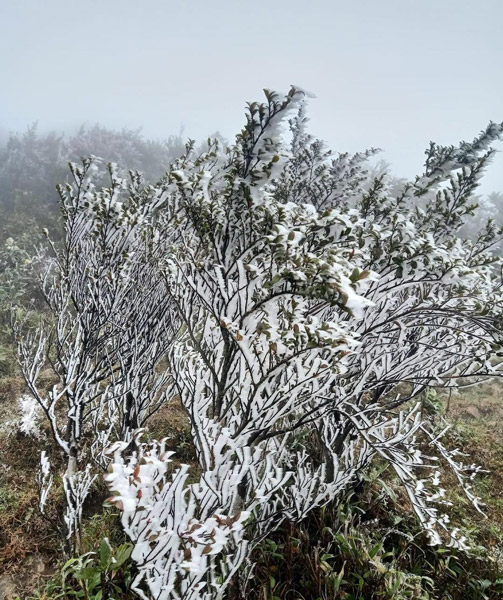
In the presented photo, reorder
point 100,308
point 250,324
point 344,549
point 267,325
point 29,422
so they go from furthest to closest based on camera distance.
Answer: point 29,422 → point 100,308 → point 344,549 → point 250,324 → point 267,325

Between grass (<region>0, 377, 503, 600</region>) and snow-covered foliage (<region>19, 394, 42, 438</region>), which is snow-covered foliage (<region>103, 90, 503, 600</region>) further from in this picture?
snow-covered foliage (<region>19, 394, 42, 438</region>)

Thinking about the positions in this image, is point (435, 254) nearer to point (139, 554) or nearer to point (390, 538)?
point (139, 554)

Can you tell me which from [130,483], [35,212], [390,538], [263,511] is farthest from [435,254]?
[35,212]

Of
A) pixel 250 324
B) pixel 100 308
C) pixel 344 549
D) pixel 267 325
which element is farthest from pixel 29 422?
pixel 267 325

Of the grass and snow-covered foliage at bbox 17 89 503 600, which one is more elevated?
snow-covered foliage at bbox 17 89 503 600

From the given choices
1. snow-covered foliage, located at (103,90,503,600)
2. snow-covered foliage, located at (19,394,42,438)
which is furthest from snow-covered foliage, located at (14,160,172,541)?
snow-covered foliage, located at (19,394,42,438)

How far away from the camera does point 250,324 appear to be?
2.27m

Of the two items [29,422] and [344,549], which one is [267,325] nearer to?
[344,549]

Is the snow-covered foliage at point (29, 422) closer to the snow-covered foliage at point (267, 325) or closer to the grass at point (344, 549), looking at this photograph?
the grass at point (344, 549)

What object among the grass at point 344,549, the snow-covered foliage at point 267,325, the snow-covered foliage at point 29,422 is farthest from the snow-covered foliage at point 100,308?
the snow-covered foliage at point 29,422

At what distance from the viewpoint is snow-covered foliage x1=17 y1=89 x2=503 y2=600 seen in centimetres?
188

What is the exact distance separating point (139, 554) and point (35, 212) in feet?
56.7

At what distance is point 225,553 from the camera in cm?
271

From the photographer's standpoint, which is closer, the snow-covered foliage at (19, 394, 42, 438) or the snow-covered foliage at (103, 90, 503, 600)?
the snow-covered foliage at (103, 90, 503, 600)
